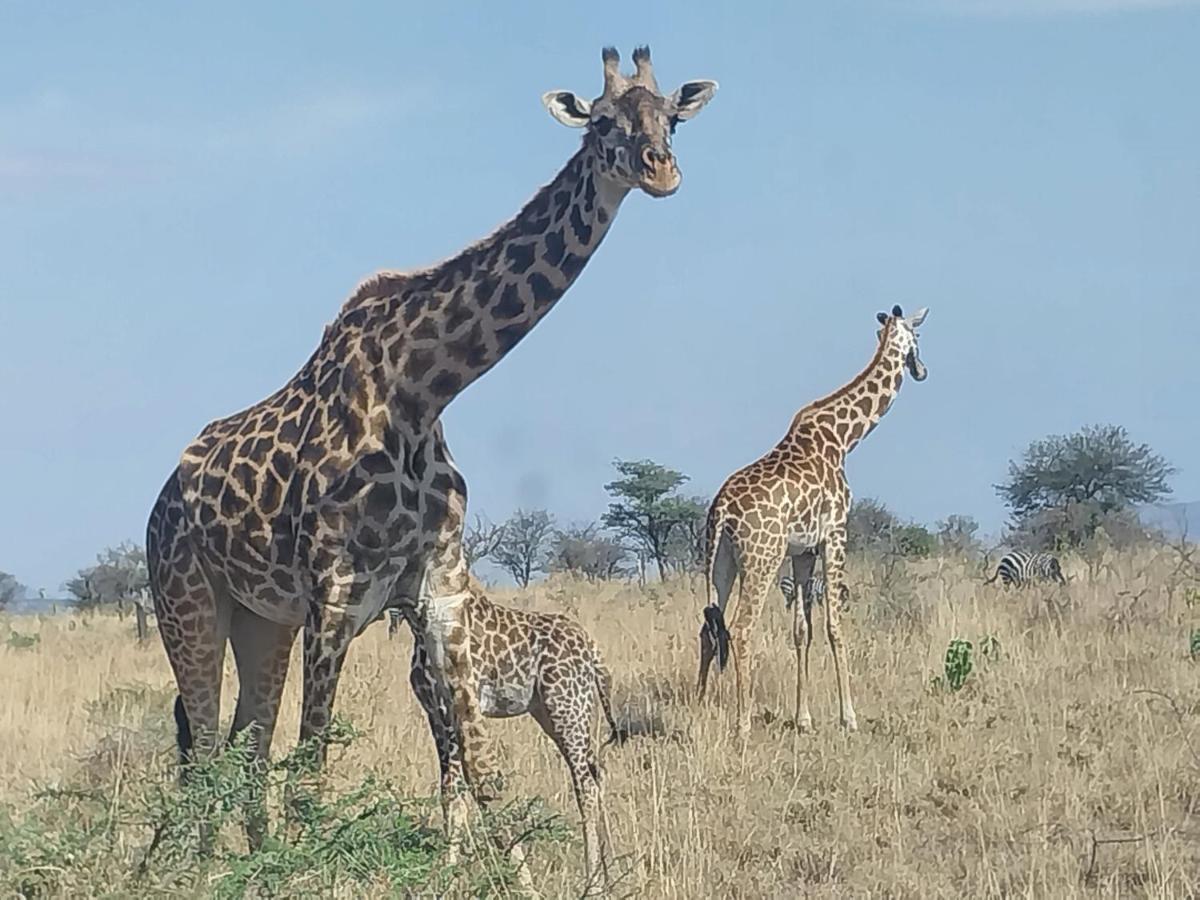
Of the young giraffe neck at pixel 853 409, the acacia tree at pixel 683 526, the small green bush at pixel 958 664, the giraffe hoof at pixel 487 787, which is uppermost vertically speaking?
the acacia tree at pixel 683 526

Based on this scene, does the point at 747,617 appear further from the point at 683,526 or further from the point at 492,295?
the point at 683,526

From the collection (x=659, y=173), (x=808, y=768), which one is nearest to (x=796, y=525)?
(x=808, y=768)

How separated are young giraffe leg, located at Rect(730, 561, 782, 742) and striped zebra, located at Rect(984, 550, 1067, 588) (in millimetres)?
5709

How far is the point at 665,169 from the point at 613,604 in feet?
39.1

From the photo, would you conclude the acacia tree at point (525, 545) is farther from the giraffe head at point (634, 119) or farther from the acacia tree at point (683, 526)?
the giraffe head at point (634, 119)

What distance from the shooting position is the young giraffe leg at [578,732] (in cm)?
737

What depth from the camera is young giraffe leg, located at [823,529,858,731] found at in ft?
33.4

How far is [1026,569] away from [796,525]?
6.41 meters

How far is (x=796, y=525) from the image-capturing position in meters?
10.9

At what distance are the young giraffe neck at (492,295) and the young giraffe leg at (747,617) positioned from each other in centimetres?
440

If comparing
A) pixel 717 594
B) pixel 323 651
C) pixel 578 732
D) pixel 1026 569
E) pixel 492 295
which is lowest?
pixel 578 732

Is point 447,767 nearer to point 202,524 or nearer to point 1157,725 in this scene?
point 202,524

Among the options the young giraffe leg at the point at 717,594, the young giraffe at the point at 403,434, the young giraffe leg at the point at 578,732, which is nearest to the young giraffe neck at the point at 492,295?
the young giraffe at the point at 403,434

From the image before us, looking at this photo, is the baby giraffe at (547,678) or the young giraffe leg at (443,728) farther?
the baby giraffe at (547,678)
